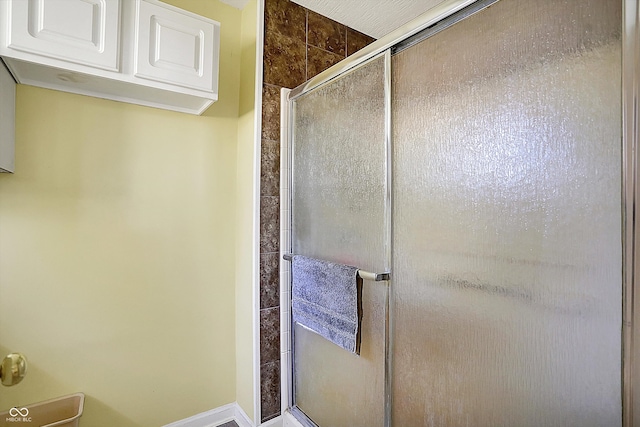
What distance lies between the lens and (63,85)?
1397mm

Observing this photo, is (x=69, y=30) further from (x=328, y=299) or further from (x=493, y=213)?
(x=493, y=213)

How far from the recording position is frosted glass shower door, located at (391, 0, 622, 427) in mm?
719

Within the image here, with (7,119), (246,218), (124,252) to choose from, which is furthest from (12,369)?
(246,218)

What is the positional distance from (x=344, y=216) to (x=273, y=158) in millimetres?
589

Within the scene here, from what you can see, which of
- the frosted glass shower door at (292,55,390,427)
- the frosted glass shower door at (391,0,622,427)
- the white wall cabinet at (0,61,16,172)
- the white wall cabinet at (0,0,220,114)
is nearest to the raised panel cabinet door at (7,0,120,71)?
the white wall cabinet at (0,0,220,114)

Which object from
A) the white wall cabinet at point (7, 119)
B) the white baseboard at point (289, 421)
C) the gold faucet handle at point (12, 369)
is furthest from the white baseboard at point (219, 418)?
the white wall cabinet at point (7, 119)

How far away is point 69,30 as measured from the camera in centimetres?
118

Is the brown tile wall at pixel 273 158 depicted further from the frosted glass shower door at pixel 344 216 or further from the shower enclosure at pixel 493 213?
the shower enclosure at pixel 493 213

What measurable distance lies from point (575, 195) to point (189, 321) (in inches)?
70.1

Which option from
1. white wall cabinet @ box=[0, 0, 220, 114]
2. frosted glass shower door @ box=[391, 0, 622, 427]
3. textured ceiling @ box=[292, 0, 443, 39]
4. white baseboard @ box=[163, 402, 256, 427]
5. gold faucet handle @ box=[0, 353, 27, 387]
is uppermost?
textured ceiling @ box=[292, 0, 443, 39]

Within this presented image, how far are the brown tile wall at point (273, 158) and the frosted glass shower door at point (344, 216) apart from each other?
0.11 m

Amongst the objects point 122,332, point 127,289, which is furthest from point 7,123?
point 122,332

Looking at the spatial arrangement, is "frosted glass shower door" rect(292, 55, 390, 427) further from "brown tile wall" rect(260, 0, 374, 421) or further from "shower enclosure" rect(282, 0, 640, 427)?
"brown tile wall" rect(260, 0, 374, 421)

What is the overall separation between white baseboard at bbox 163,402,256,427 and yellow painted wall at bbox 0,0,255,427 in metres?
0.04
